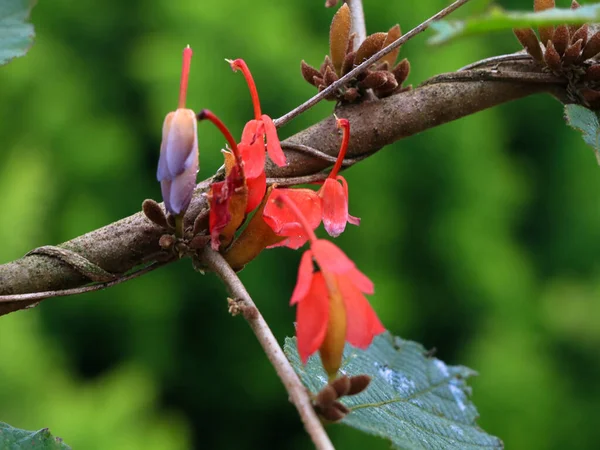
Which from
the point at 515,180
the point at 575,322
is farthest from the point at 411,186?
the point at 575,322

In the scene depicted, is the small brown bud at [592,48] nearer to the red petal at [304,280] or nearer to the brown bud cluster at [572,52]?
the brown bud cluster at [572,52]

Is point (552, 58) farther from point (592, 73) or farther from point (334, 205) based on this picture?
point (334, 205)

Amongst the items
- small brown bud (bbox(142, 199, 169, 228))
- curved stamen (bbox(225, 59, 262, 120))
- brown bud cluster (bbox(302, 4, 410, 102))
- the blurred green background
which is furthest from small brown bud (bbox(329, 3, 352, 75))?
the blurred green background

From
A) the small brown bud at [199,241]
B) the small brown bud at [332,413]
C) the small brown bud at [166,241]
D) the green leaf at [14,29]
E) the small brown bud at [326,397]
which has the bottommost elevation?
the small brown bud at [332,413]

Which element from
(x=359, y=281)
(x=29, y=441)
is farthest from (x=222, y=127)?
(x=29, y=441)

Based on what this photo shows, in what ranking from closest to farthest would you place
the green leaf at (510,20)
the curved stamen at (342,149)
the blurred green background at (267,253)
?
1. the green leaf at (510,20)
2. the curved stamen at (342,149)
3. the blurred green background at (267,253)

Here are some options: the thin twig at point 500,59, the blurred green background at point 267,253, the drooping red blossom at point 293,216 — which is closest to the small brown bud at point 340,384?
the drooping red blossom at point 293,216
